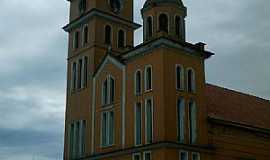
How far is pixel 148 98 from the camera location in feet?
121

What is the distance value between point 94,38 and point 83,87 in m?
4.55

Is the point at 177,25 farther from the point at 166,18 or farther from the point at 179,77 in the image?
the point at 179,77

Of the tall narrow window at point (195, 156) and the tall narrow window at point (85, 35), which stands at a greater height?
the tall narrow window at point (85, 35)

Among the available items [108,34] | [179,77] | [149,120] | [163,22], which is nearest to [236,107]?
[179,77]

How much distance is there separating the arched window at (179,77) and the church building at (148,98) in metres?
0.08

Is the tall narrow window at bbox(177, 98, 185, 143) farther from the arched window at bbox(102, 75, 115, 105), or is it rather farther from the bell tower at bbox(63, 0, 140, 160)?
the bell tower at bbox(63, 0, 140, 160)

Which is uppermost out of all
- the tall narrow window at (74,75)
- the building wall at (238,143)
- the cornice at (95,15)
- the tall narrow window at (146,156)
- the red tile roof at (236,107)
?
the cornice at (95,15)

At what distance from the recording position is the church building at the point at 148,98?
36.0 m

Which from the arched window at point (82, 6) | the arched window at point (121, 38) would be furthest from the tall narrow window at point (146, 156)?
the arched window at point (82, 6)

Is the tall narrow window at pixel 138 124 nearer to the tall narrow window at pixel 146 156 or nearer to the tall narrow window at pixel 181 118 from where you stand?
the tall narrow window at pixel 146 156

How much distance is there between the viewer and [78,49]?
46.5 meters

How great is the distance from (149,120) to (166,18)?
27.3ft

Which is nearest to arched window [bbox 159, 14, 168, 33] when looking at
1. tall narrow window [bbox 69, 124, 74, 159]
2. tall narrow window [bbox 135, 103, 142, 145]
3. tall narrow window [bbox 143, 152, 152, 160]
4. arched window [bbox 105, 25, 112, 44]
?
tall narrow window [bbox 135, 103, 142, 145]

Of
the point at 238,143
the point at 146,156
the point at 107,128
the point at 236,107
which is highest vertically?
the point at 236,107
